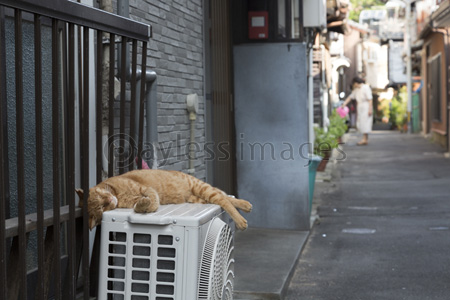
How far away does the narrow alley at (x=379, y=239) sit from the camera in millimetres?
6504

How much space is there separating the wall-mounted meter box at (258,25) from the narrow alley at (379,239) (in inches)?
99.4

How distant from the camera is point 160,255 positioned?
358 centimetres

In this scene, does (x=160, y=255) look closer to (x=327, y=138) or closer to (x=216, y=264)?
(x=216, y=264)

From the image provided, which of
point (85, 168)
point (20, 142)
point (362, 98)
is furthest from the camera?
point (362, 98)

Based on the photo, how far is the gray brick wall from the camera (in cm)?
604

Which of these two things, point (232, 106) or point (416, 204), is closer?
point (232, 106)

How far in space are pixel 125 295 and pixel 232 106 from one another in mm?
5892

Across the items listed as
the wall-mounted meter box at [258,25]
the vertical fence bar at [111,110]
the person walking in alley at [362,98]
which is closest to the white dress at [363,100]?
the person walking in alley at [362,98]

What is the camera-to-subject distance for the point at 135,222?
3.57 metres

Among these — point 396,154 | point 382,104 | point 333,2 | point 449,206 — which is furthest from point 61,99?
point 382,104

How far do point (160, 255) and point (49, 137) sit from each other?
1189 millimetres

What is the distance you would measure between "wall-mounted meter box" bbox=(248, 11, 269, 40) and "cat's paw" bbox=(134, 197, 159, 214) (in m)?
5.92

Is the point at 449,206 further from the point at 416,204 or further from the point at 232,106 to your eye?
the point at 232,106

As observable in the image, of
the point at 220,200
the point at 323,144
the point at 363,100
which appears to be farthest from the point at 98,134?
the point at 363,100
